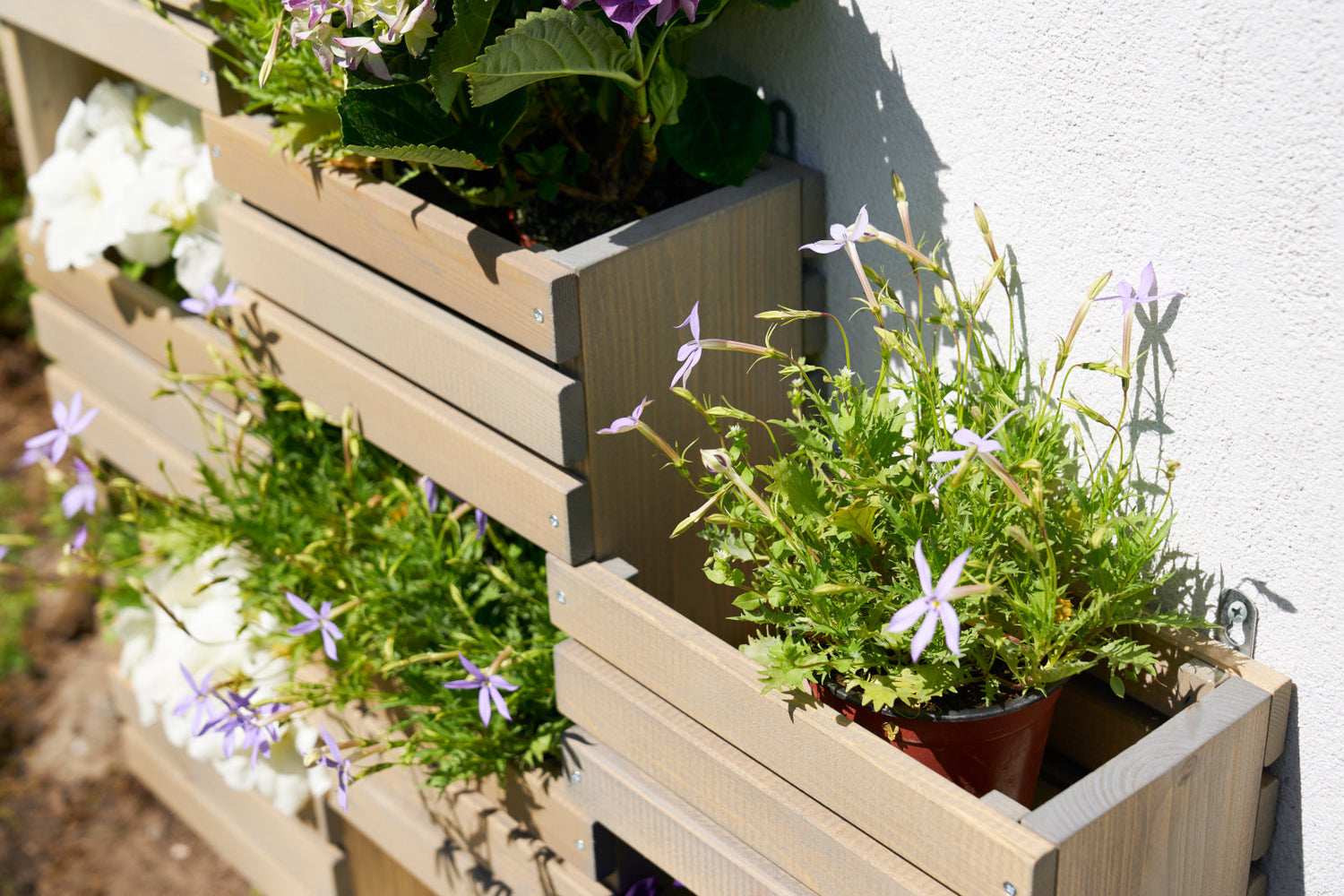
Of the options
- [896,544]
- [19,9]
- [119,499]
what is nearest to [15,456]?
[119,499]

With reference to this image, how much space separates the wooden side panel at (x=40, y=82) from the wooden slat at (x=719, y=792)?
1156mm

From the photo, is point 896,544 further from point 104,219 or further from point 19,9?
point 19,9

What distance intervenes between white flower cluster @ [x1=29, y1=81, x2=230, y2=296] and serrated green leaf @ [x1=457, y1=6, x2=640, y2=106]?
0.68 meters

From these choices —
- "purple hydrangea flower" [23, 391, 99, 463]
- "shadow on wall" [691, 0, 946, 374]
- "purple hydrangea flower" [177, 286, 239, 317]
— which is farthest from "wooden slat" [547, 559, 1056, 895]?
"purple hydrangea flower" [23, 391, 99, 463]

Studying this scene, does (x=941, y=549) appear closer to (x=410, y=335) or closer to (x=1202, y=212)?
(x=1202, y=212)

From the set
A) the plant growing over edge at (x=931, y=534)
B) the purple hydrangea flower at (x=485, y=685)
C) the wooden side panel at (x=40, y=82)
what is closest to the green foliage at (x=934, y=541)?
the plant growing over edge at (x=931, y=534)

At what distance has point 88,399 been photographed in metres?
1.81

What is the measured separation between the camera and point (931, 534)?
0.89 m

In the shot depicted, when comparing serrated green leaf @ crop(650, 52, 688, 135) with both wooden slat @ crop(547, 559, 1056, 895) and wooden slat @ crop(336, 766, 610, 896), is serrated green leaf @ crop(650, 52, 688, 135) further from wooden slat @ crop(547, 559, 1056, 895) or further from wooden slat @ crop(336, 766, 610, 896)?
wooden slat @ crop(336, 766, 610, 896)

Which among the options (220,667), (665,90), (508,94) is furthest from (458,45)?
(220,667)

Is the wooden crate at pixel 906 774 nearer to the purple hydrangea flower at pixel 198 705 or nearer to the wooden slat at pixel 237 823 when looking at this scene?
the purple hydrangea flower at pixel 198 705

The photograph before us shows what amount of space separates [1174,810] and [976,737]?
139 millimetres

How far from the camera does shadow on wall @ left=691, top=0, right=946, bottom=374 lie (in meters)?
1.06

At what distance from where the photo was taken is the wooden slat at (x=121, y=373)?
62.9 inches
